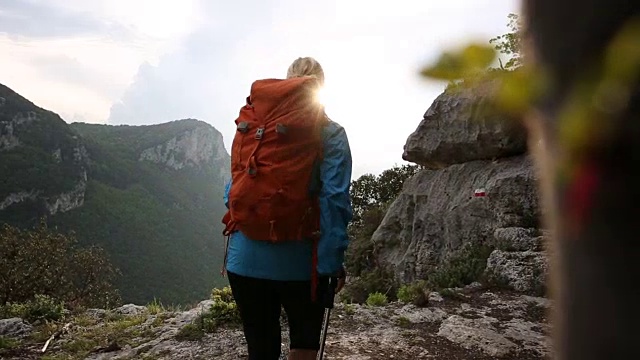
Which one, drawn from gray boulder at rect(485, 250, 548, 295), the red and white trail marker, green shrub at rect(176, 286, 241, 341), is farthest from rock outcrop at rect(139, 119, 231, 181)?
green shrub at rect(176, 286, 241, 341)

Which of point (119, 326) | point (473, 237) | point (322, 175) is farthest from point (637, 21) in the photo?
point (473, 237)

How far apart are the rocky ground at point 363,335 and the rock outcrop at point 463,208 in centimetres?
148

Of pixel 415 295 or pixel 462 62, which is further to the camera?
pixel 415 295

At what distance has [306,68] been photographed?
8.91ft

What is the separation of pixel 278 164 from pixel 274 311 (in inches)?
30.2

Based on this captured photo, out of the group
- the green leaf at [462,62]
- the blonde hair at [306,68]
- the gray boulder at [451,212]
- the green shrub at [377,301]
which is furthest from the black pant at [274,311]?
the gray boulder at [451,212]

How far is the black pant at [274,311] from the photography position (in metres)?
2.39

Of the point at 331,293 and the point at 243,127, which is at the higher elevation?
the point at 243,127

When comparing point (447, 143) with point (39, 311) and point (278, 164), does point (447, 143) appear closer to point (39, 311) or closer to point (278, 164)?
point (39, 311)

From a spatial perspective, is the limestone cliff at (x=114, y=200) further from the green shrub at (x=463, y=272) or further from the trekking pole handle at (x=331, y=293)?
the trekking pole handle at (x=331, y=293)

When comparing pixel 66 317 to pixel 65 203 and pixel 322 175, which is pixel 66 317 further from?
pixel 65 203

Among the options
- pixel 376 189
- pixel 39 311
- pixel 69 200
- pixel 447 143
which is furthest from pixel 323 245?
pixel 69 200

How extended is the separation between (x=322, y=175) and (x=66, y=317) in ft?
16.9

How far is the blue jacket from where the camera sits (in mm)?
2318
